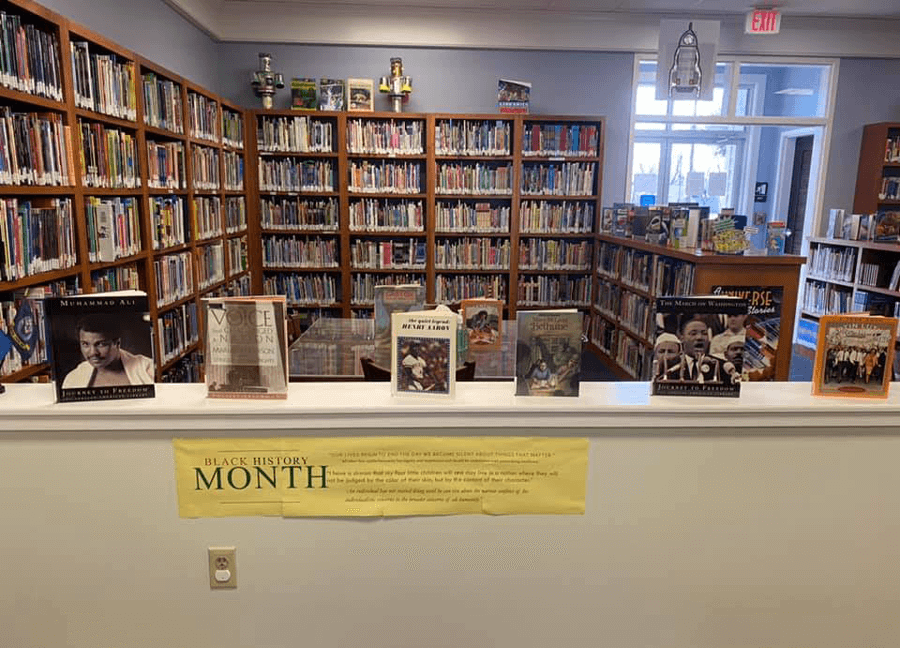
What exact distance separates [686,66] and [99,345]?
376 centimetres

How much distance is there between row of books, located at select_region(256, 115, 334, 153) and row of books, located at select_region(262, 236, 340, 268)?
80 centimetres

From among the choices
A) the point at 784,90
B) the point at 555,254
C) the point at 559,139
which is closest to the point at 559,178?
the point at 559,139

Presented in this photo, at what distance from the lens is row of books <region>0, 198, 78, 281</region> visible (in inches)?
85.3

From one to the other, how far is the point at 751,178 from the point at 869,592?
7923mm

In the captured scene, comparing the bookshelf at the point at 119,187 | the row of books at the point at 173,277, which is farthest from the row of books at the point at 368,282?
the row of books at the point at 173,277

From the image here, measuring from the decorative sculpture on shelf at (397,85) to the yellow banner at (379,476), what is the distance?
4.69m

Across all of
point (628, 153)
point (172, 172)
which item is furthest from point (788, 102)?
point (172, 172)

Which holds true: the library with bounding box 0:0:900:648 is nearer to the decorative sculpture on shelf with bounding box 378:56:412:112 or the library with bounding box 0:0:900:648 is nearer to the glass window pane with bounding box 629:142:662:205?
the decorative sculpture on shelf with bounding box 378:56:412:112

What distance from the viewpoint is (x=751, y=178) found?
27.3 ft

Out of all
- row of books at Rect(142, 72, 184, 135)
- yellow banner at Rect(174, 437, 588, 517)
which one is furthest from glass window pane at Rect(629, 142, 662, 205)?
yellow banner at Rect(174, 437, 588, 517)

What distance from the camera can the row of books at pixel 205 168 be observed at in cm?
412

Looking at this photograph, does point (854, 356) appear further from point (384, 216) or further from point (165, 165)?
point (384, 216)

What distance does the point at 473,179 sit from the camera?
18.2ft

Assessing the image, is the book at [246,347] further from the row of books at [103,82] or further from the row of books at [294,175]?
the row of books at [294,175]
